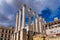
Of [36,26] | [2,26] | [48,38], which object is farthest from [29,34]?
[2,26]

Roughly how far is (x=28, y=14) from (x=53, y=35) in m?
4.59

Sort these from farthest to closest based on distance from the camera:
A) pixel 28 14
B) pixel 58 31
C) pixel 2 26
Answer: pixel 2 26 → pixel 28 14 → pixel 58 31

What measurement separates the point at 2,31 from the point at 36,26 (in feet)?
54.6

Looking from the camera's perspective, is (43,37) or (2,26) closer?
(43,37)

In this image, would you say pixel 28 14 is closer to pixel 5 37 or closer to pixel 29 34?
pixel 29 34

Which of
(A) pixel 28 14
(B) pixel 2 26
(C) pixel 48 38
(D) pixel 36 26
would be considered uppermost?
(B) pixel 2 26

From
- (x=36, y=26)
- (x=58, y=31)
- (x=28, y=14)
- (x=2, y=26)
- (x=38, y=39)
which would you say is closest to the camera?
(x=58, y=31)

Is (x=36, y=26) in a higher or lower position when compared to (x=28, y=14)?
lower

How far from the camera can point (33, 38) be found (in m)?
11.5

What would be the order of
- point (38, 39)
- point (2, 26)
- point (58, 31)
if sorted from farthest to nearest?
point (2, 26)
point (38, 39)
point (58, 31)

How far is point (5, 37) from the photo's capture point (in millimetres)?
28875

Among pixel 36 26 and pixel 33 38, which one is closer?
pixel 33 38

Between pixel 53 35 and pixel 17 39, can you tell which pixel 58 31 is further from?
pixel 17 39

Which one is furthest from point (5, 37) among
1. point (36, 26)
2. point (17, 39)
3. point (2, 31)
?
point (17, 39)
